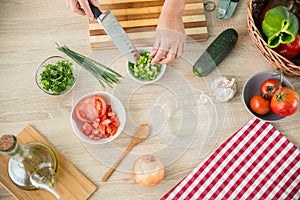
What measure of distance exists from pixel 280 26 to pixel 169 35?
30 centimetres

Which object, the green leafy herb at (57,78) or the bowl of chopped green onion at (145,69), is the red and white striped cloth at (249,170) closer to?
the bowl of chopped green onion at (145,69)

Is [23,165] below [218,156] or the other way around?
the other way around

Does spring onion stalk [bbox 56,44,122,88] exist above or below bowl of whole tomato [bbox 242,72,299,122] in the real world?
above

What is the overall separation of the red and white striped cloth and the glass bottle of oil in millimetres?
311

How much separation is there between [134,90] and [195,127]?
21 centimetres

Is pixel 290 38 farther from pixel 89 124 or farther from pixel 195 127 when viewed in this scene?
pixel 89 124

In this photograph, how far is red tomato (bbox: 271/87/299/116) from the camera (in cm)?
103

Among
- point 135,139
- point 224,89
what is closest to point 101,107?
point 135,139

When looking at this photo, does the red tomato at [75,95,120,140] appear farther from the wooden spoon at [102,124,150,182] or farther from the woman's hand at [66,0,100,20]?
the woman's hand at [66,0,100,20]

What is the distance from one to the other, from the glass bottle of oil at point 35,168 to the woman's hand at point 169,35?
1.28 feet

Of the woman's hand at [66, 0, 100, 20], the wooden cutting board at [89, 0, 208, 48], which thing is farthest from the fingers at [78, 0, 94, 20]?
the wooden cutting board at [89, 0, 208, 48]

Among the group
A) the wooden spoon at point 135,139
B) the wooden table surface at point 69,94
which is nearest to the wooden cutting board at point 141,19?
the wooden table surface at point 69,94

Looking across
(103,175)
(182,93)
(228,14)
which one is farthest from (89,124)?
(228,14)

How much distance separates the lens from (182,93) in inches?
45.2
